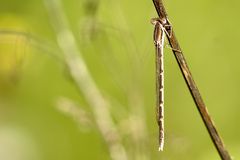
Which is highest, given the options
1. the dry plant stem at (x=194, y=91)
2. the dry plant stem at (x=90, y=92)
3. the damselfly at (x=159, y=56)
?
the dry plant stem at (x=90, y=92)

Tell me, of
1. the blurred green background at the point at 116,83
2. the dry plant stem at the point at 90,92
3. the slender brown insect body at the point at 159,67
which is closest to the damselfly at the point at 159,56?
the slender brown insect body at the point at 159,67

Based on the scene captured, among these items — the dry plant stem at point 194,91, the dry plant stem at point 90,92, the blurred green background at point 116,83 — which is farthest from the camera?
the blurred green background at point 116,83

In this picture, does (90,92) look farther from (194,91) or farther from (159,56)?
(194,91)

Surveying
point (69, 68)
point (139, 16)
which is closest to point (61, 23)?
point (69, 68)

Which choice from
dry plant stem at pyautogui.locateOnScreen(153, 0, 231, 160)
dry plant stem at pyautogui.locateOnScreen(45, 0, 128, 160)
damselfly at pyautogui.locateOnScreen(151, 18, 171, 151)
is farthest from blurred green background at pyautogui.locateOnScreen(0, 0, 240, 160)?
dry plant stem at pyautogui.locateOnScreen(153, 0, 231, 160)

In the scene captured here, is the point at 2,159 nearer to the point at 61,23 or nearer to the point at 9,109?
the point at 9,109

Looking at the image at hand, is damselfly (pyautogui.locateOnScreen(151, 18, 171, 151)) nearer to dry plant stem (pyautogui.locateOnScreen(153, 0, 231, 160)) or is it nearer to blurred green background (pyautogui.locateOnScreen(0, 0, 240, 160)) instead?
dry plant stem (pyautogui.locateOnScreen(153, 0, 231, 160))

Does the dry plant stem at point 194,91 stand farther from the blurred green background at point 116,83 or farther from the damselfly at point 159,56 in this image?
the blurred green background at point 116,83

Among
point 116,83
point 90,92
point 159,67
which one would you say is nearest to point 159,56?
point 159,67
